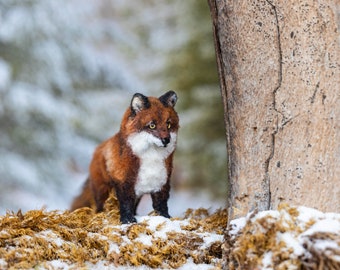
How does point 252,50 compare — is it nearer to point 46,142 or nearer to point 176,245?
point 176,245

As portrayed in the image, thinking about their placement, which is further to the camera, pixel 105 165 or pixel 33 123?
pixel 33 123

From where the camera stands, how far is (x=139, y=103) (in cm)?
232

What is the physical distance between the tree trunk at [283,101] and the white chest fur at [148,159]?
0.32m

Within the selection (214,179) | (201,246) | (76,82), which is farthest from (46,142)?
(201,246)

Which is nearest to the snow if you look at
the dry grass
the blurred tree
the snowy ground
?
the snowy ground

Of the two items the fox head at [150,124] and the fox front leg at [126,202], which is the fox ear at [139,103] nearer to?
the fox head at [150,124]

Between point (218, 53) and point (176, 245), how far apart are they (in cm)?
68

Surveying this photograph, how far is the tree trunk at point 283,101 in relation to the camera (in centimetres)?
199

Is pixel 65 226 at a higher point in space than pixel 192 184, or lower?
lower

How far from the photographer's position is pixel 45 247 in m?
2.04

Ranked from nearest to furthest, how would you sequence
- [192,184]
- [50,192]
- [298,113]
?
[298,113], [50,192], [192,184]

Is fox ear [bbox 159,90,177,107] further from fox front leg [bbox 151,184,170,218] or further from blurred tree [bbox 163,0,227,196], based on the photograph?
blurred tree [bbox 163,0,227,196]

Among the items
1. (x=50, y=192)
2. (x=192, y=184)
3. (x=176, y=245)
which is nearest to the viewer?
(x=176, y=245)

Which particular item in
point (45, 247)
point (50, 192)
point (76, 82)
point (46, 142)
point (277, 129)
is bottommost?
point (45, 247)
